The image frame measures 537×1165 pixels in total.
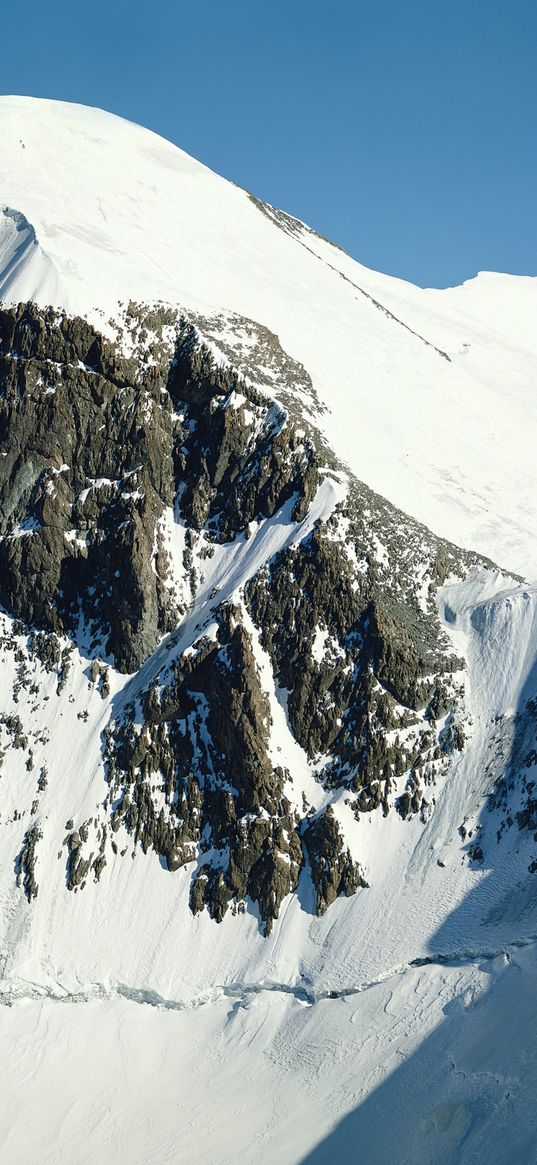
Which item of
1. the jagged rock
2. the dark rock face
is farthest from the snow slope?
the jagged rock

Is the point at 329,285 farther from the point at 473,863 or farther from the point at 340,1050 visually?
the point at 340,1050

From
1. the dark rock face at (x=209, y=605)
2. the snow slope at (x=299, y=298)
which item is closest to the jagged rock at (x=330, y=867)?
the dark rock face at (x=209, y=605)

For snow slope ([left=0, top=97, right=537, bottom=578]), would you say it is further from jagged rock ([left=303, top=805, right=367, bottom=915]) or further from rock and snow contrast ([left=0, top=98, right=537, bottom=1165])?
jagged rock ([left=303, top=805, right=367, bottom=915])

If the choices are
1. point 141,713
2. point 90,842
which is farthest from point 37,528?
point 90,842

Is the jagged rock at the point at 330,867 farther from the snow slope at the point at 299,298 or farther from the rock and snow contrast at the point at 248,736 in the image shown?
the snow slope at the point at 299,298

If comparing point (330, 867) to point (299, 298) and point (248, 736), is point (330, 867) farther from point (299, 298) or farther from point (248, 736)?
point (299, 298)
